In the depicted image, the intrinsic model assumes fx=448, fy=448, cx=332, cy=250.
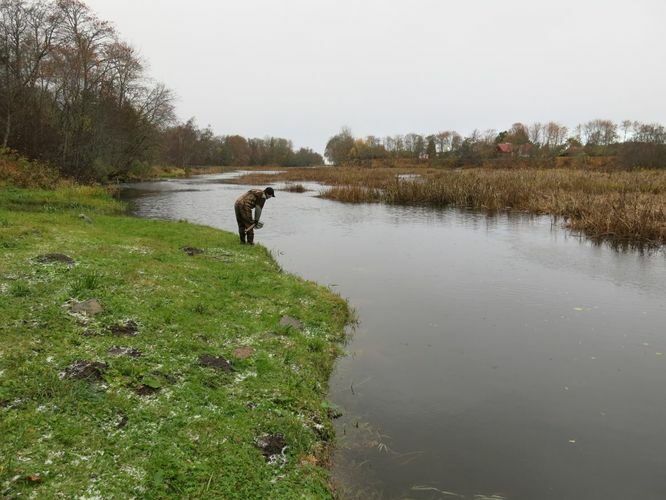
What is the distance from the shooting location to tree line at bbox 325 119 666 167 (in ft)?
138

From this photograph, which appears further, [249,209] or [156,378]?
[249,209]

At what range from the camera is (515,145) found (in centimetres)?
8181

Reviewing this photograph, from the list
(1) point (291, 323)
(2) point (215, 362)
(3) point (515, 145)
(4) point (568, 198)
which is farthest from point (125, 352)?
(3) point (515, 145)

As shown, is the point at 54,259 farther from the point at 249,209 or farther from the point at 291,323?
the point at 249,209

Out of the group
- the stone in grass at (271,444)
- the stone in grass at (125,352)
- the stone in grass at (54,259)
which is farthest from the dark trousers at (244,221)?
the stone in grass at (271,444)

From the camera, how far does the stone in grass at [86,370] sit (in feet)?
15.8

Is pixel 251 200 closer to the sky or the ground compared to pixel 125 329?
closer to the sky

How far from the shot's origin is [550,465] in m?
4.77

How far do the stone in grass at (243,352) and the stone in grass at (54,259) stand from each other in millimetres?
4171

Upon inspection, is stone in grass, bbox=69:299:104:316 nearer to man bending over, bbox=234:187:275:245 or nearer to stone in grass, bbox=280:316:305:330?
stone in grass, bbox=280:316:305:330

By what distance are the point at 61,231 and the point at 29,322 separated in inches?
274

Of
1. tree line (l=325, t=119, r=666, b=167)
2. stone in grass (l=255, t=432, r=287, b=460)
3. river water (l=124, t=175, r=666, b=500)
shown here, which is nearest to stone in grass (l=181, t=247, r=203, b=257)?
river water (l=124, t=175, r=666, b=500)

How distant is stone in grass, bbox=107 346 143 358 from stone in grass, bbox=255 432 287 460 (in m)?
2.05

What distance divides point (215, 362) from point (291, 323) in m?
2.17
